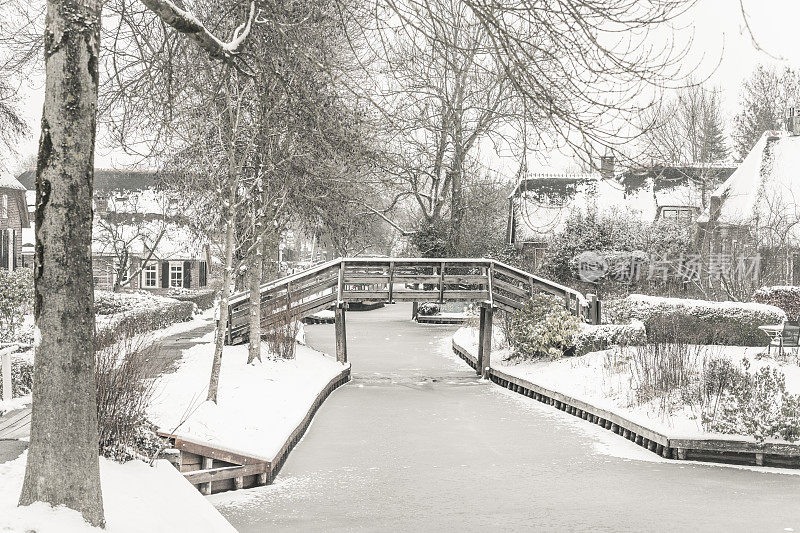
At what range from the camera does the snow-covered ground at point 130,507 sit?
5.53m

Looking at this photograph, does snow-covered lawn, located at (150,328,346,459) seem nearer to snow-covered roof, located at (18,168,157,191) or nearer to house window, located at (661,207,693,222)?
house window, located at (661,207,693,222)

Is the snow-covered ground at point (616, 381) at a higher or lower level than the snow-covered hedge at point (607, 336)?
lower

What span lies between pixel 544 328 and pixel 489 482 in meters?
10.1

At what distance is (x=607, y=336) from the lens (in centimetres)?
2109

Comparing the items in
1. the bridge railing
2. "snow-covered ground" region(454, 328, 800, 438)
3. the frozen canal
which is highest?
the bridge railing

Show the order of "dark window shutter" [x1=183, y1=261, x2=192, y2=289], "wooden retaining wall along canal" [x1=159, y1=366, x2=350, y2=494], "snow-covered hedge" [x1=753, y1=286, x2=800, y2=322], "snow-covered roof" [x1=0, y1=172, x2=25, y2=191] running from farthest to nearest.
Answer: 1. "dark window shutter" [x1=183, y1=261, x2=192, y2=289]
2. "snow-covered roof" [x1=0, y1=172, x2=25, y2=191]
3. "snow-covered hedge" [x1=753, y1=286, x2=800, y2=322]
4. "wooden retaining wall along canal" [x1=159, y1=366, x2=350, y2=494]

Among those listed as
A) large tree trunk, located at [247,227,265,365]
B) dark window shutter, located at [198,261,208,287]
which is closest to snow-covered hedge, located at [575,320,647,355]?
large tree trunk, located at [247,227,265,365]

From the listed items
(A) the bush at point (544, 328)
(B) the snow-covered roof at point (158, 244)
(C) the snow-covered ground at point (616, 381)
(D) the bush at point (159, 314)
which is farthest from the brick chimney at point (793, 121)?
(B) the snow-covered roof at point (158, 244)

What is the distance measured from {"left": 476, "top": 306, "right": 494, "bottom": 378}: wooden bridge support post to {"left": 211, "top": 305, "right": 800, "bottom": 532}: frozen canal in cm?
512

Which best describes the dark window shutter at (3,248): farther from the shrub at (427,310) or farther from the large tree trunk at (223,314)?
the large tree trunk at (223,314)

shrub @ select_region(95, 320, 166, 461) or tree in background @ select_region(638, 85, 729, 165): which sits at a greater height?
tree in background @ select_region(638, 85, 729, 165)

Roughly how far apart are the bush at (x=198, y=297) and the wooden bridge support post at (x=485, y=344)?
65.2ft

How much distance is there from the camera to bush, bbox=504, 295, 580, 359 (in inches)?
837

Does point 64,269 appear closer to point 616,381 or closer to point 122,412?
point 122,412
